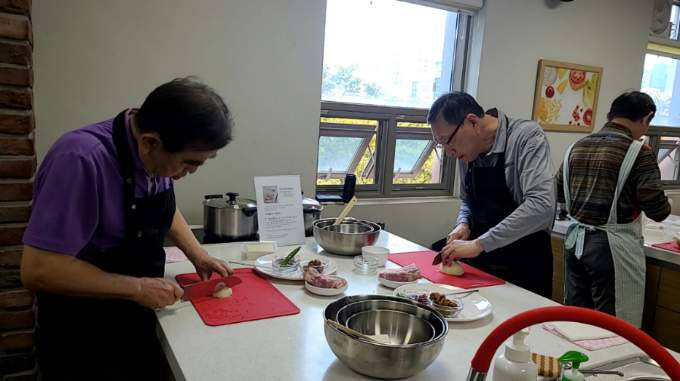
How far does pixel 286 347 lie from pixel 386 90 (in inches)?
86.9

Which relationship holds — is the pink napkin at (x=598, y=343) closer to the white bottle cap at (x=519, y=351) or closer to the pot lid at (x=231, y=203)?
the white bottle cap at (x=519, y=351)

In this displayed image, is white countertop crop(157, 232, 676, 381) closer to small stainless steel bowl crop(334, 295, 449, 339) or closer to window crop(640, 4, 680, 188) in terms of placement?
small stainless steel bowl crop(334, 295, 449, 339)

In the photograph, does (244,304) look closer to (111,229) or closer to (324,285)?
(324,285)

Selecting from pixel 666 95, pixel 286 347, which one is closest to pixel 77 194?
pixel 286 347

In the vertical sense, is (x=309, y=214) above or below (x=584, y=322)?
below

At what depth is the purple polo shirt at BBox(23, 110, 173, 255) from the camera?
1.04m

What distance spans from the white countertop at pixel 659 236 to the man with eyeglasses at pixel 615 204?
0.21 m

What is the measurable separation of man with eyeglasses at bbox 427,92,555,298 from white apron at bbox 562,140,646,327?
0.51 meters

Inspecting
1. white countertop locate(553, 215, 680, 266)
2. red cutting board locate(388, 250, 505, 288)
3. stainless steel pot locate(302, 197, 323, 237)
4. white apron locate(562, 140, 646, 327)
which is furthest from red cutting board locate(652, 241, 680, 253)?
stainless steel pot locate(302, 197, 323, 237)

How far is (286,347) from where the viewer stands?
111 cm

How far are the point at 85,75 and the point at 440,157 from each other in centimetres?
220

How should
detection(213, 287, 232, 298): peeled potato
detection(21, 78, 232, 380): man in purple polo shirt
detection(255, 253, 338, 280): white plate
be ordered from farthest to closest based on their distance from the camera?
1. detection(255, 253, 338, 280): white plate
2. detection(213, 287, 232, 298): peeled potato
3. detection(21, 78, 232, 380): man in purple polo shirt

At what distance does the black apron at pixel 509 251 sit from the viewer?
1.88 meters

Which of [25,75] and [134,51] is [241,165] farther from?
[25,75]
